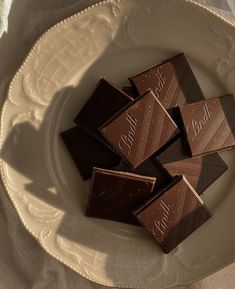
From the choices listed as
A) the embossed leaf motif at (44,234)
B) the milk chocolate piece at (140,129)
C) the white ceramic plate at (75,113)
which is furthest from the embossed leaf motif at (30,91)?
the embossed leaf motif at (44,234)

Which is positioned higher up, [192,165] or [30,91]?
[30,91]

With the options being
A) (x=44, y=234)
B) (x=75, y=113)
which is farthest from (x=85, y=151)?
(x=44, y=234)

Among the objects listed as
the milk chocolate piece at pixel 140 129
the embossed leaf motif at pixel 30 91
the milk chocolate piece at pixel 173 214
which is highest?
A: the embossed leaf motif at pixel 30 91

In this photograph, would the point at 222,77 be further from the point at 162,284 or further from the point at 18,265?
the point at 18,265

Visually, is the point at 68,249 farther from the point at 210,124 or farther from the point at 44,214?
the point at 210,124

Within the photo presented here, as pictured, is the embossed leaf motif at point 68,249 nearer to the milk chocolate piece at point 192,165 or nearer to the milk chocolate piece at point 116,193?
the milk chocolate piece at point 116,193

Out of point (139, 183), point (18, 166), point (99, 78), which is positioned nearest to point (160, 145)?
point (139, 183)
